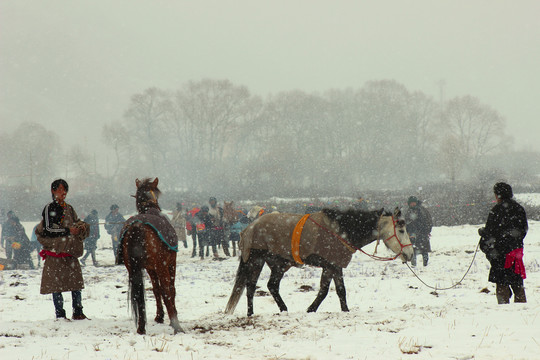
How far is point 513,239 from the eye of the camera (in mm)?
6105

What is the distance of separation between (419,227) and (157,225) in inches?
362

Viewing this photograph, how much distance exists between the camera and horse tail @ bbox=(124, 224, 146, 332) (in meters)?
5.38

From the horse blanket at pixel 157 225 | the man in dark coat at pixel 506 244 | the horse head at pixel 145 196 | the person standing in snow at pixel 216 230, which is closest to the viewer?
the horse blanket at pixel 157 225

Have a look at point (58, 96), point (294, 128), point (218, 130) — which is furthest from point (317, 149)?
point (58, 96)

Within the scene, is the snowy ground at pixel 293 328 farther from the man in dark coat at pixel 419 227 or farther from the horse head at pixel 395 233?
the man in dark coat at pixel 419 227

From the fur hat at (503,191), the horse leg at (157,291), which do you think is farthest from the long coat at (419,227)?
the horse leg at (157,291)

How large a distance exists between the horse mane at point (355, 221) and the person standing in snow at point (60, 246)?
3.48m

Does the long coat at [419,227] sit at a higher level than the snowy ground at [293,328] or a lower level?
higher

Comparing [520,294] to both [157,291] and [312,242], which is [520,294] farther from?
[157,291]

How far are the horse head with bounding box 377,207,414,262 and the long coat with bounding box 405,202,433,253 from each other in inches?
204

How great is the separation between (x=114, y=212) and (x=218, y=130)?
42862 millimetres

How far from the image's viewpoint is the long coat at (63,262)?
230 inches

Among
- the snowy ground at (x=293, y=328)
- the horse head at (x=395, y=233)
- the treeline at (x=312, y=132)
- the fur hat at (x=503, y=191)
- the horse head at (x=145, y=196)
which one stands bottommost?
the snowy ground at (x=293, y=328)

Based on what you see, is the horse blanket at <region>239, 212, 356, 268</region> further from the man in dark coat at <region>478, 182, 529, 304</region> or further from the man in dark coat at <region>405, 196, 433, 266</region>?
the man in dark coat at <region>405, 196, 433, 266</region>
